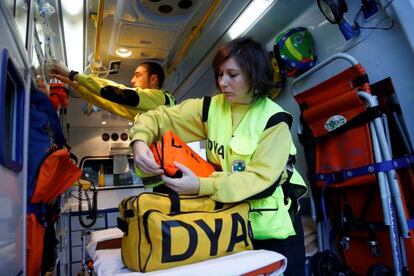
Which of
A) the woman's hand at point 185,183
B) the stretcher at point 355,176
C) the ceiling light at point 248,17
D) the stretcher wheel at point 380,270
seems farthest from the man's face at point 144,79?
the stretcher wheel at point 380,270

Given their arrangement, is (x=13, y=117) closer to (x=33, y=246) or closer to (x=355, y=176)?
(x=33, y=246)

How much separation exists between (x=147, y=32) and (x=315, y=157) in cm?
202

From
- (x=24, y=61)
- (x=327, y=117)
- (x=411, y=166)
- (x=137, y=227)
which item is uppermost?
(x=24, y=61)

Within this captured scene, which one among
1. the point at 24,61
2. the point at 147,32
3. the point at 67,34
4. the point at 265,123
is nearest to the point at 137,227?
the point at 265,123

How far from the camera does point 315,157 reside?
221 cm

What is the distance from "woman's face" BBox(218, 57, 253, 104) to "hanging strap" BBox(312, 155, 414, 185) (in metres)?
0.86

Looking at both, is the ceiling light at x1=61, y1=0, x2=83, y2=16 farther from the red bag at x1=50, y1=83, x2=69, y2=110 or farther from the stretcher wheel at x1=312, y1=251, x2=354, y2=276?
the stretcher wheel at x1=312, y1=251, x2=354, y2=276

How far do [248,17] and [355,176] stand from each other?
64.9 inches

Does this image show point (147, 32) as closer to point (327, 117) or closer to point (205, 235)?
point (327, 117)

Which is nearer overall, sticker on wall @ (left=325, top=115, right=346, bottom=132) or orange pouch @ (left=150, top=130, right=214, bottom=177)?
orange pouch @ (left=150, top=130, right=214, bottom=177)

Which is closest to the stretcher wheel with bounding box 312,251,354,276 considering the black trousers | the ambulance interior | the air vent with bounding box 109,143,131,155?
the ambulance interior

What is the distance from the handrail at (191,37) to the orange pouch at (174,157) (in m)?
1.82

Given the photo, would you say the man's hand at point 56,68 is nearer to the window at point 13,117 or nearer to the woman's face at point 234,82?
the window at point 13,117

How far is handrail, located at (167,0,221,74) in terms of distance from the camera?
271cm
